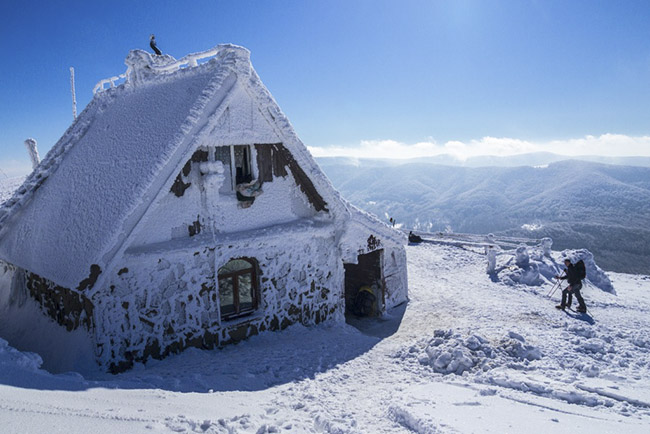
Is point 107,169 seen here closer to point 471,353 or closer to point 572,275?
point 471,353

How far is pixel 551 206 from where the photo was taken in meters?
130

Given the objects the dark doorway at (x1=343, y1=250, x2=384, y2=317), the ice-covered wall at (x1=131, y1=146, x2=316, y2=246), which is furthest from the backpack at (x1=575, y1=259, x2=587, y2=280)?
the ice-covered wall at (x1=131, y1=146, x2=316, y2=246)

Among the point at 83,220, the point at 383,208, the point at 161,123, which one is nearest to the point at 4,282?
the point at 83,220

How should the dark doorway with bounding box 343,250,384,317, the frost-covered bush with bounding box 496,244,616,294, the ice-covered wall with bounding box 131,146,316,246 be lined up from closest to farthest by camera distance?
the ice-covered wall with bounding box 131,146,316,246 → the dark doorway with bounding box 343,250,384,317 → the frost-covered bush with bounding box 496,244,616,294

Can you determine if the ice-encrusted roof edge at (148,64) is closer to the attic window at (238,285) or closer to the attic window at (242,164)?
the attic window at (242,164)

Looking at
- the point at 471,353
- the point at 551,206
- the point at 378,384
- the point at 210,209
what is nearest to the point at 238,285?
the point at 210,209

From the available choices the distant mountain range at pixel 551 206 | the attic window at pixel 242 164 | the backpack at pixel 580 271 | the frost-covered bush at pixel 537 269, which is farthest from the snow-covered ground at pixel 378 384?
the distant mountain range at pixel 551 206

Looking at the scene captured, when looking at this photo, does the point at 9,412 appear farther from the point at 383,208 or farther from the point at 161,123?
the point at 383,208

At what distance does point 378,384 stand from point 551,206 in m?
142

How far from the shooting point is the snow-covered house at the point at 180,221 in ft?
26.0

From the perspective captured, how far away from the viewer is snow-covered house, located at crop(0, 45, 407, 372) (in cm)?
793

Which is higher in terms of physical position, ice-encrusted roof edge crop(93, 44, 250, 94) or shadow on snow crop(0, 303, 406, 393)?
ice-encrusted roof edge crop(93, 44, 250, 94)

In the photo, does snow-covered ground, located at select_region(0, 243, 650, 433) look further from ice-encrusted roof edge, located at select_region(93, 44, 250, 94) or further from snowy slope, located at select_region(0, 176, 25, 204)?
snowy slope, located at select_region(0, 176, 25, 204)

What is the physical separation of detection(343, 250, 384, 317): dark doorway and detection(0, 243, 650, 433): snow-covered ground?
3.97 ft
